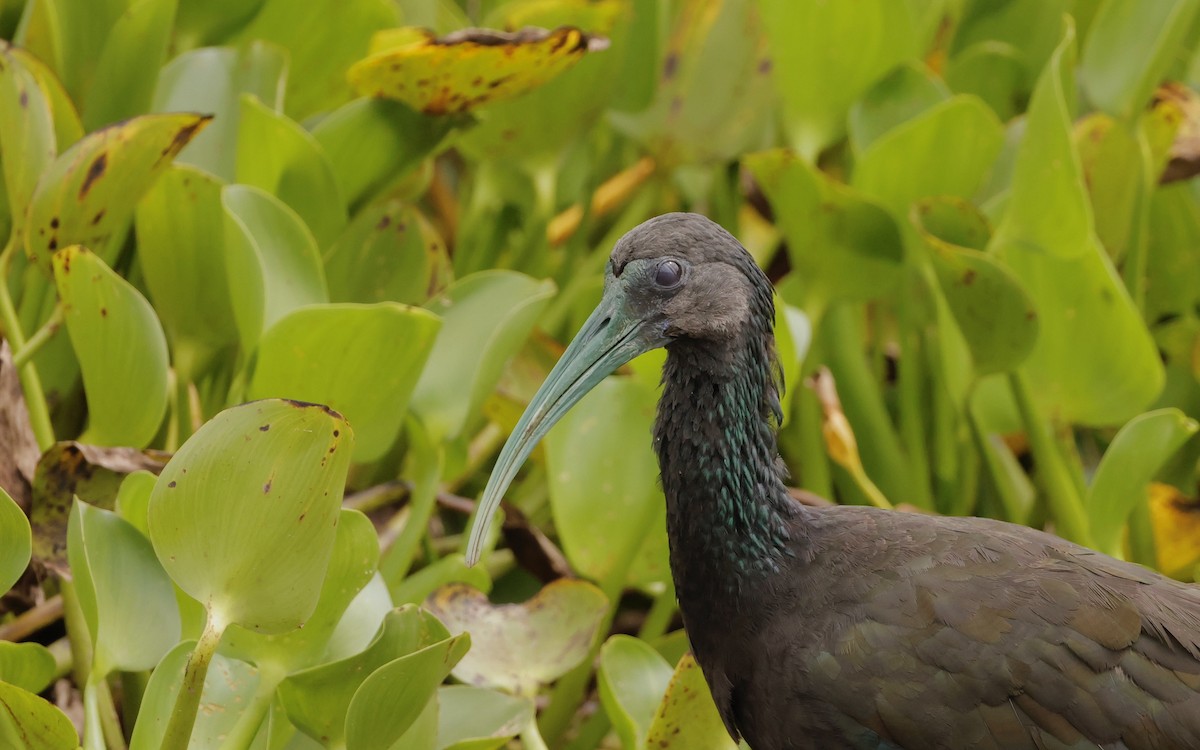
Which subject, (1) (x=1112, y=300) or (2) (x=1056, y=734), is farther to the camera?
(1) (x=1112, y=300)

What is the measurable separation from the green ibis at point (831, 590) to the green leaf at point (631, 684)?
10.2 inches

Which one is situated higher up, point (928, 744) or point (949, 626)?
point (949, 626)

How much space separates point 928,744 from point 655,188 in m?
2.45

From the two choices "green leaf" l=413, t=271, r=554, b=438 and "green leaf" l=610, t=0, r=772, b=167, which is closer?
"green leaf" l=413, t=271, r=554, b=438

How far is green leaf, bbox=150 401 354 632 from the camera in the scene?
219 centimetres

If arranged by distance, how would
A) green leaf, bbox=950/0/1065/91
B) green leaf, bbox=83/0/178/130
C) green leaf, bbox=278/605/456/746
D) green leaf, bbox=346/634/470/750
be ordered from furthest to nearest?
green leaf, bbox=950/0/1065/91 → green leaf, bbox=83/0/178/130 → green leaf, bbox=278/605/456/746 → green leaf, bbox=346/634/470/750

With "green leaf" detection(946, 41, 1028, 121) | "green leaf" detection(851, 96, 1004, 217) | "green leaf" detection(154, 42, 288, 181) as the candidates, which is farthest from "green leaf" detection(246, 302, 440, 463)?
"green leaf" detection(946, 41, 1028, 121)

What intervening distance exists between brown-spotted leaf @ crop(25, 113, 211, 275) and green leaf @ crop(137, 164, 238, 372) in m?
0.14

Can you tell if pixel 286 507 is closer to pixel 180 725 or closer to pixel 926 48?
pixel 180 725

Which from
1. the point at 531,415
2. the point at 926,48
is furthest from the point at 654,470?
the point at 926,48

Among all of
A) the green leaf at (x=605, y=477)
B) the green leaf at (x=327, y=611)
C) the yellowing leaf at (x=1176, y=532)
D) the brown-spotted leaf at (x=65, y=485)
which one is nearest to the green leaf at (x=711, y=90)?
the green leaf at (x=605, y=477)

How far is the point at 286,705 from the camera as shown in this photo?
2521mm

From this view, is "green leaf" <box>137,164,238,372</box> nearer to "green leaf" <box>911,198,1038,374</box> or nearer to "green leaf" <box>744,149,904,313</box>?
"green leaf" <box>744,149,904,313</box>

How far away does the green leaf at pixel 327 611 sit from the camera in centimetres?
250
